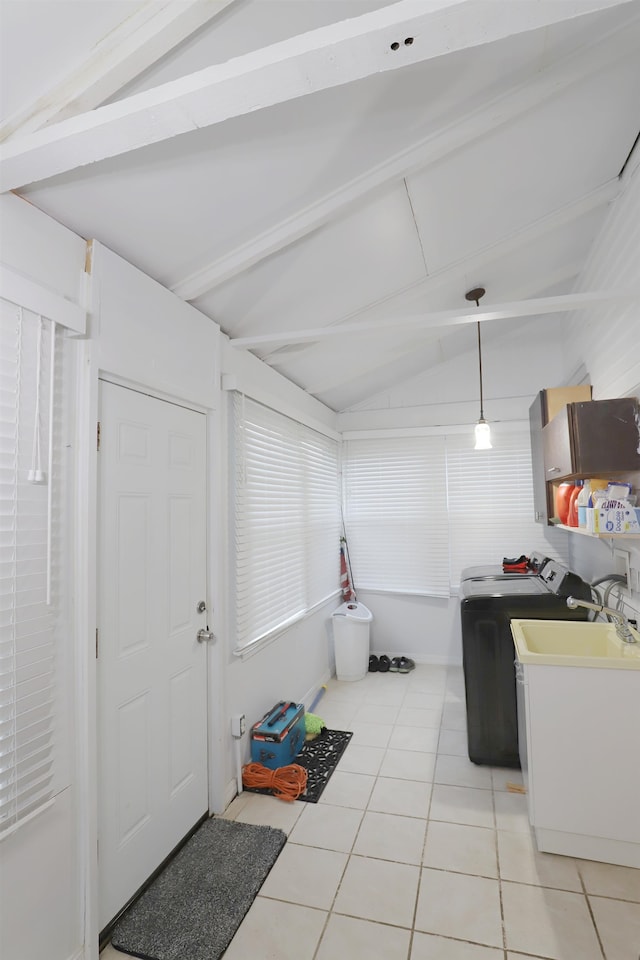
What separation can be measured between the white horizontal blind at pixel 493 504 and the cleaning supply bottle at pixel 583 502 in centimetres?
198

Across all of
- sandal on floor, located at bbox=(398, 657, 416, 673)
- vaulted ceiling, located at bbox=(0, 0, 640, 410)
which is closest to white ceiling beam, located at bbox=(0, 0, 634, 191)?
vaulted ceiling, located at bbox=(0, 0, 640, 410)

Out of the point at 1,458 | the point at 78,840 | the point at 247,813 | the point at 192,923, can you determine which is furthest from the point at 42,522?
the point at 247,813

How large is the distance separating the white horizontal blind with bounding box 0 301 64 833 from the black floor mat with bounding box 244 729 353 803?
1548mm

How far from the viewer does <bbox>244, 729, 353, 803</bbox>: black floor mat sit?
2.69 meters

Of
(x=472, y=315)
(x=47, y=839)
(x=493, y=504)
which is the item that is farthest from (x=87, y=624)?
(x=493, y=504)

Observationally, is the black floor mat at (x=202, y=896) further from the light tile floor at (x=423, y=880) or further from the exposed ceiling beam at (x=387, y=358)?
the exposed ceiling beam at (x=387, y=358)

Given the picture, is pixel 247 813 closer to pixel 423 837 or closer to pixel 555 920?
pixel 423 837

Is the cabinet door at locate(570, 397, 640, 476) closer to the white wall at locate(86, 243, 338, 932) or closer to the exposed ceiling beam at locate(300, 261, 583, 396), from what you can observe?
the exposed ceiling beam at locate(300, 261, 583, 396)

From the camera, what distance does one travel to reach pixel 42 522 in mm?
1559

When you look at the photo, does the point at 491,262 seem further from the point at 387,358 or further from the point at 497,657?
the point at 497,657

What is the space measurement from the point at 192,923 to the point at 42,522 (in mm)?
1569

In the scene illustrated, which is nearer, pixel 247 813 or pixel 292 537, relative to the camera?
pixel 247 813

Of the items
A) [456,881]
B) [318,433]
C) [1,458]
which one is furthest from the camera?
[318,433]

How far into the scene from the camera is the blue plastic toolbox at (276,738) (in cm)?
277
